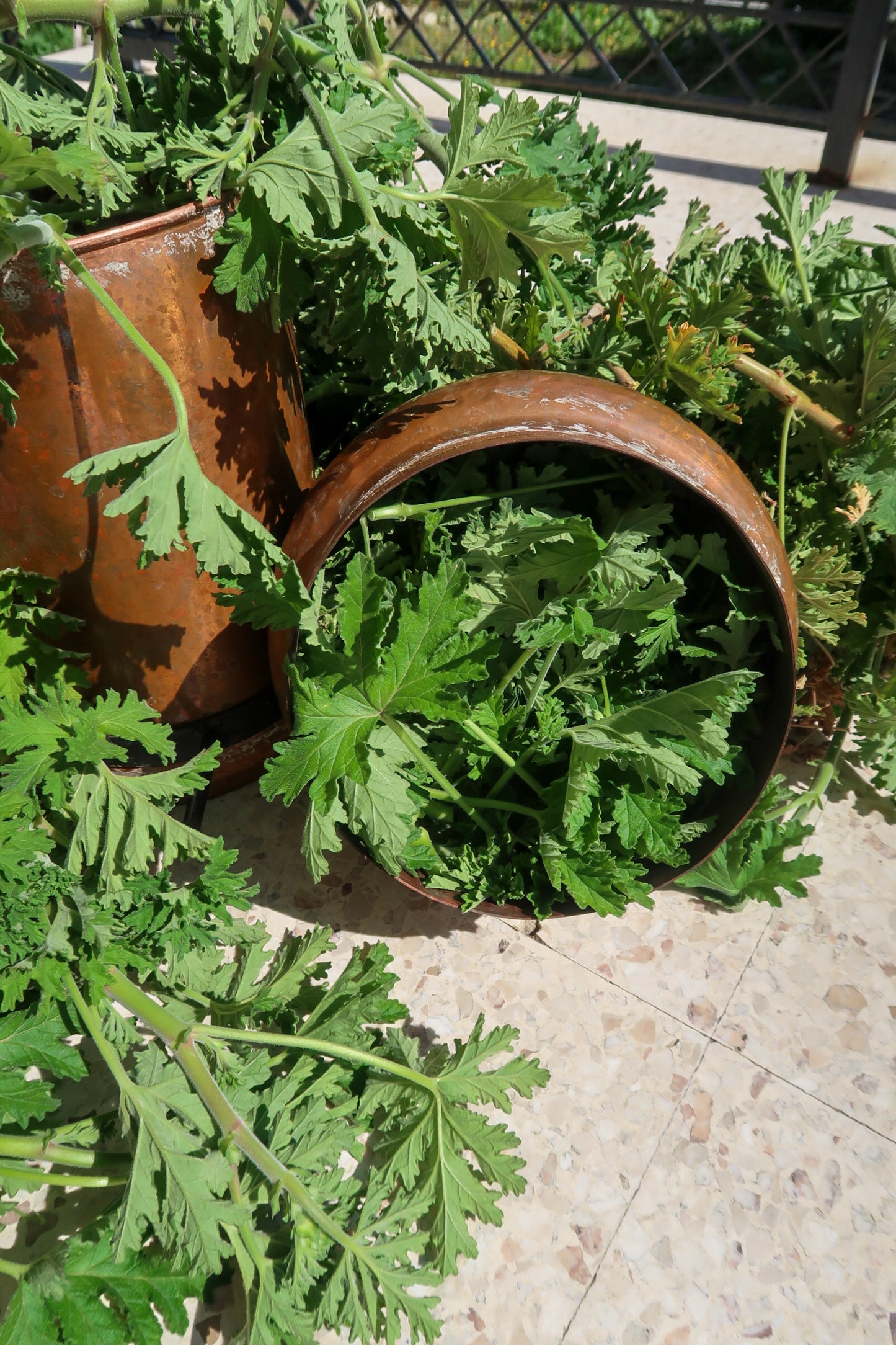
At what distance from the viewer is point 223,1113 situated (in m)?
1.05

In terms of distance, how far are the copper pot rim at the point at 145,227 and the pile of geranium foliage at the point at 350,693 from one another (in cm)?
3

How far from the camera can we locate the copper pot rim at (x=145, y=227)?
104 centimetres

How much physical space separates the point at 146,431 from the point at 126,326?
0.17 m

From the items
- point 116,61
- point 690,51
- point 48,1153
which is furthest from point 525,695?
point 690,51

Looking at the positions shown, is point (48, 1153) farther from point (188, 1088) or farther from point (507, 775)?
point (507, 775)

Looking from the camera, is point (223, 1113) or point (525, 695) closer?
point (223, 1113)

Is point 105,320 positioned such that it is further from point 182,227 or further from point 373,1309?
point 373,1309

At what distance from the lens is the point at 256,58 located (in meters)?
1.09

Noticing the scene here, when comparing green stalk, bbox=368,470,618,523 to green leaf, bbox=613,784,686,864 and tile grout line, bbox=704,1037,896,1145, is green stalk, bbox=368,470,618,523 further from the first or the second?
tile grout line, bbox=704,1037,896,1145

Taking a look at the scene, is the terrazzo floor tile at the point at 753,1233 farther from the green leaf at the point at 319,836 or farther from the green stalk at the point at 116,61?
the green stalk at the point at 116,61

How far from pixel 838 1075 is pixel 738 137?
12.2ft

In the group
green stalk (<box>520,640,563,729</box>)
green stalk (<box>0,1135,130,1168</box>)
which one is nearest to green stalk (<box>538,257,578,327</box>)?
green stalk (<box>520,640,563,729</box>)

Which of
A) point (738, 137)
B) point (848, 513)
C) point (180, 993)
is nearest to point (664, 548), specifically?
point (848, 513)

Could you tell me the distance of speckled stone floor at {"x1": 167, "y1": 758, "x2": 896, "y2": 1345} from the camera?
1.08m
